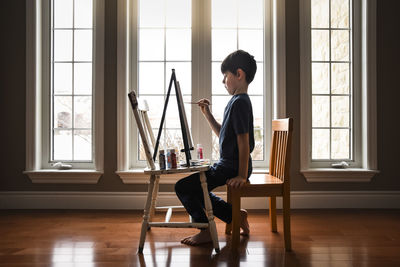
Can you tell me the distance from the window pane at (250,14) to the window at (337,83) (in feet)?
1.59

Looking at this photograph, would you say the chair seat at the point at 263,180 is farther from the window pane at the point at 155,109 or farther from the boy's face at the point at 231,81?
the window pane at the point at 155,109

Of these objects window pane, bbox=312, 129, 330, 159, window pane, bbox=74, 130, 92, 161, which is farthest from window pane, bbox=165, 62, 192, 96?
window pane, bbox=312, 129, 330, 159

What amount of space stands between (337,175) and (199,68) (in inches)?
63.3

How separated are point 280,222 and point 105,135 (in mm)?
1720

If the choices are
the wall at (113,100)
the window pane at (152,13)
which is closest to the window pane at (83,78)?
the wall at (113,100)

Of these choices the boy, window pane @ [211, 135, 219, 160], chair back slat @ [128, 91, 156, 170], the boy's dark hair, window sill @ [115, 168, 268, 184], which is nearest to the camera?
chair back slat @ [128, 91, 156, 170]

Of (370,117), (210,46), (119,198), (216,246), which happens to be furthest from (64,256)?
(370,117)

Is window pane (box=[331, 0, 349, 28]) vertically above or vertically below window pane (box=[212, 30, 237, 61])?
above

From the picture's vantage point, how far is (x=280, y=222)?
8.84 feet

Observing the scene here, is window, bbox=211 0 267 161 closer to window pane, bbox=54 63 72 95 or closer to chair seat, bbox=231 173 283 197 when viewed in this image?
chair seat, bbox=231 173 283 197

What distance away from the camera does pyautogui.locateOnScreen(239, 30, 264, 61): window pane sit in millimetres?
3242

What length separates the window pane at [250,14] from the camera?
10.6 ft

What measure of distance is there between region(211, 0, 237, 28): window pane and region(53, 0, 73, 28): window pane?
54.0 inches

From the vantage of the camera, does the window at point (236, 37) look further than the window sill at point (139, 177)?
Yes
